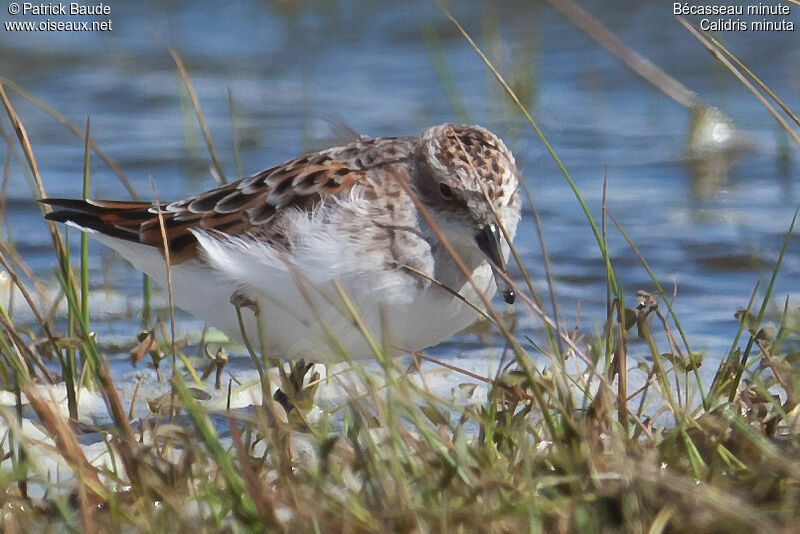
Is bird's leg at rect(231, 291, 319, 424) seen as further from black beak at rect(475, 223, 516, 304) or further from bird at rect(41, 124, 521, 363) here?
black beak at rect(475, 223, 516, 304)

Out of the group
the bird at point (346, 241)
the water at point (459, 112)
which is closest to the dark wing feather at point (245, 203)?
the bird at point (346, 241)

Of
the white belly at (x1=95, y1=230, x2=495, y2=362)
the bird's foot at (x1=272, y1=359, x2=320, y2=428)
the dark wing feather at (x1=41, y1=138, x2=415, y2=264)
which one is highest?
the dark wing feather at (x1=41, y1=138, x2=415, y2=264)

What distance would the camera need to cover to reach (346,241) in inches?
164

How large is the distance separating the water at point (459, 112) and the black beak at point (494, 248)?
832mm

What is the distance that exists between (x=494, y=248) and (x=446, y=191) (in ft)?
0.99

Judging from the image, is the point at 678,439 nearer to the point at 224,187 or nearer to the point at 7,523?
the point at 7,523

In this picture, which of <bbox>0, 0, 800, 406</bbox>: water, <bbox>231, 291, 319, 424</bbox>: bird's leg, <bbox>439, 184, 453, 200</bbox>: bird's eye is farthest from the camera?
<bbox>0, 0, 800, 406</bbox>: water

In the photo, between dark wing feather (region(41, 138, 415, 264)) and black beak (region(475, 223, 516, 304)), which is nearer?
black beak (region(475, 223, 516, 304))

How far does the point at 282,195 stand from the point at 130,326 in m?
1.90

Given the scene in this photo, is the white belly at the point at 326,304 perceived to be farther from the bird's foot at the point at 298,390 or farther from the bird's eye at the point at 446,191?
the bird's eye at the point at 446,191

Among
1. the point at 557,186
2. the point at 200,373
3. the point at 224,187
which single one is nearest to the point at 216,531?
the point at 224,187

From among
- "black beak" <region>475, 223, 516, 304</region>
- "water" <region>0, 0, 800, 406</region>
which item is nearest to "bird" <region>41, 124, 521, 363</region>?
"black beak" <region>475, 223, 516, 304</region>

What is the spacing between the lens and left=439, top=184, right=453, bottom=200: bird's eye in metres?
4.37

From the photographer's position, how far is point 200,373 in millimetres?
5418
